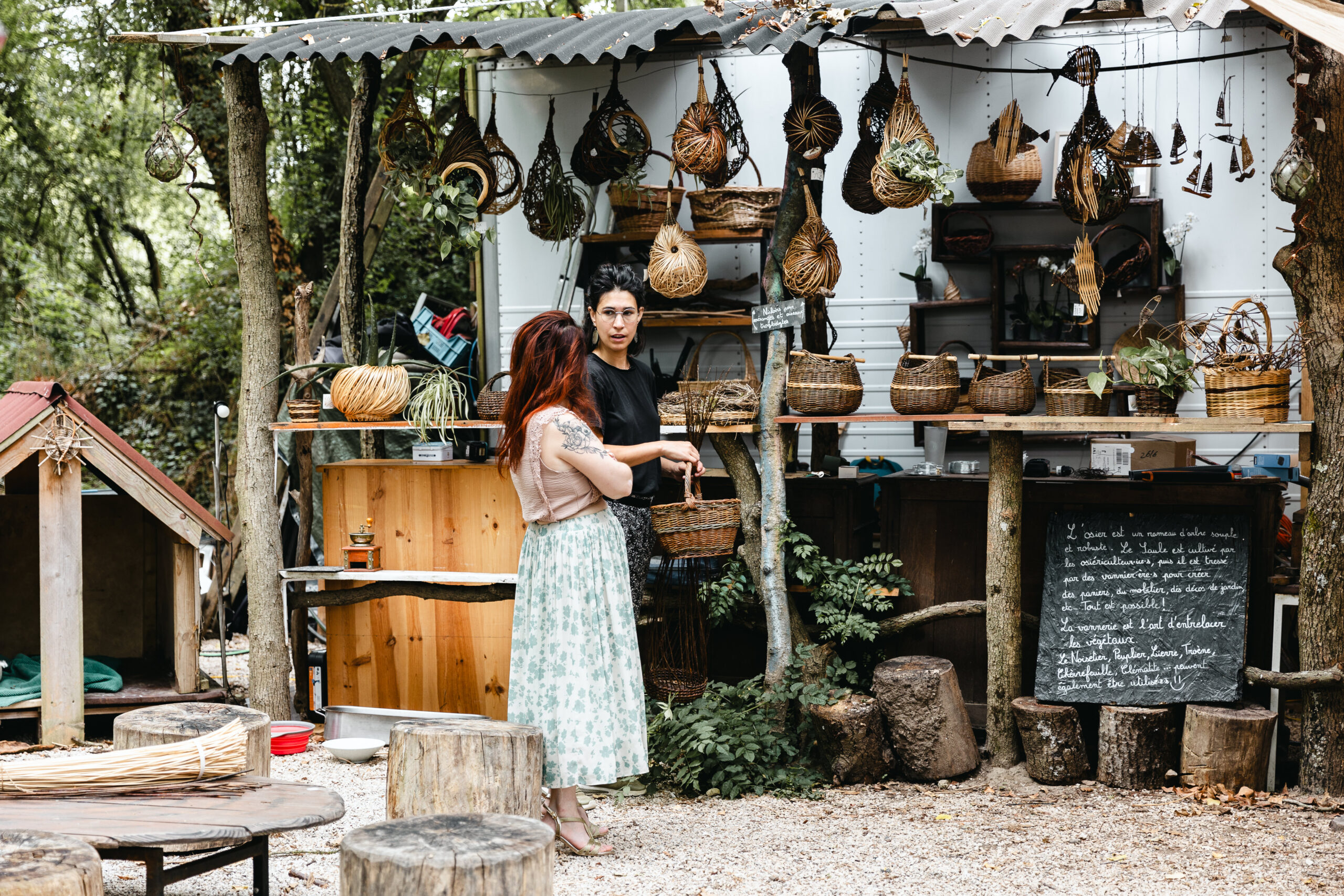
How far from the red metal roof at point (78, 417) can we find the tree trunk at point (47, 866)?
10.9 feet

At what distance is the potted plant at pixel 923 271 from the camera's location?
6.91 metres

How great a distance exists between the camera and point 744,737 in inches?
212

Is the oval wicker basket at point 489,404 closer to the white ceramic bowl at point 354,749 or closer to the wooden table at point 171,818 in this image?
the white ceramic bowl at point 354,749

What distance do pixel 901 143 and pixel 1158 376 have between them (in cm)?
151

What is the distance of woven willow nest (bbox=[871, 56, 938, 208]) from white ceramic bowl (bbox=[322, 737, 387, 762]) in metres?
3.52

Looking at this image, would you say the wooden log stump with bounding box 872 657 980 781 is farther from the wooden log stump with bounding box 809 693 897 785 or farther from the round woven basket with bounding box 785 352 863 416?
the round woven basket with bounding box 785 352 863 416

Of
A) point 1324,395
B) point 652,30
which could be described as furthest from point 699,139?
point 1324,395

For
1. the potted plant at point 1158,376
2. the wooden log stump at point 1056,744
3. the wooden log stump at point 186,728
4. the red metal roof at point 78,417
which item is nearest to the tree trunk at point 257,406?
the red metal roof at point 78,417

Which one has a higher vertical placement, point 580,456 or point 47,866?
point 580,456

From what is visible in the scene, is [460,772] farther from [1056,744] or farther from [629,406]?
[1056,744]

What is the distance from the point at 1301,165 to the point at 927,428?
2392 mm

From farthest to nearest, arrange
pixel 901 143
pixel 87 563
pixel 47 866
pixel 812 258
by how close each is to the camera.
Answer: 1. pixel 87 563
2. pixel 812 258
3. pixel 901 143
4. pixel 47 866

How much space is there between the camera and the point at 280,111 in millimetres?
11742

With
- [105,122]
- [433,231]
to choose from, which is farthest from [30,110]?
[433,231]
